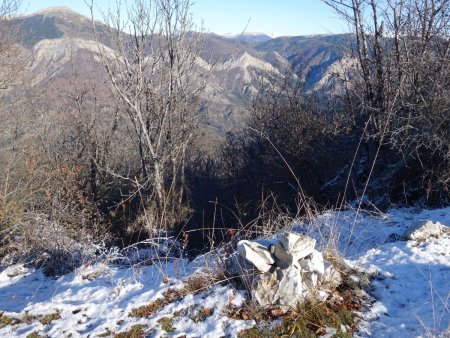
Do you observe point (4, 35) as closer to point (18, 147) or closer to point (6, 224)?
point (18, 147)

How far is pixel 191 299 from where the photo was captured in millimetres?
3561

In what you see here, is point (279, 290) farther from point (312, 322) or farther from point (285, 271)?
point (312, 322)

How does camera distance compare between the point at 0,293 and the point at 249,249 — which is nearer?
the point at 249,249

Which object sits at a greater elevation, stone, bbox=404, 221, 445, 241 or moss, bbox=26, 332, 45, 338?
Result: stone, bbox=404, 221, 445, 241

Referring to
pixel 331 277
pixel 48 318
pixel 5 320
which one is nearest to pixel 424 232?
pixel 331 277

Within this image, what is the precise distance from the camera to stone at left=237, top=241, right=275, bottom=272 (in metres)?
3.53

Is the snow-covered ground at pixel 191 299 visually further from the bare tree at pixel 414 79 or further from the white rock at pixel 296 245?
the bare tree at pixel 414 79

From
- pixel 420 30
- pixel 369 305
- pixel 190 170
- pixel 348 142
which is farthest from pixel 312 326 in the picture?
pixel 190 170

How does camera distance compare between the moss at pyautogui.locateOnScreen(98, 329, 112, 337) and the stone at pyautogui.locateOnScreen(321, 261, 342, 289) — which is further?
the stone at pyautogui.locateOnScreen(321, 261, 342, 289)

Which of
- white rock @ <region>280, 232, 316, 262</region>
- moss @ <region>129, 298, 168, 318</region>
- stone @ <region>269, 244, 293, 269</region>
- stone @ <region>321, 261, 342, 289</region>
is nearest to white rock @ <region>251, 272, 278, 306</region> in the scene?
stone @ <region>269, 244, 293, 269</region>

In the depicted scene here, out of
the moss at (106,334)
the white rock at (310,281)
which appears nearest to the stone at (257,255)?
the white rock at (310,281)

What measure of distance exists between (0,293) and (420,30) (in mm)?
8044

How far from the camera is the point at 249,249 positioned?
355 cm

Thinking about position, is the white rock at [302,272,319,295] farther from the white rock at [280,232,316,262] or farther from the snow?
the snow
